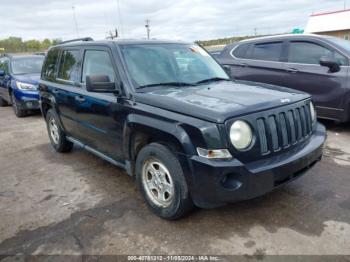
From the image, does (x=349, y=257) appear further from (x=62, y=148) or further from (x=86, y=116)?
(x=62, y=148)

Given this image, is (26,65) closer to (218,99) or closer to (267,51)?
(267,51)

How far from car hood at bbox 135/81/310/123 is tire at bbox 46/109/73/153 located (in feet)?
8.58

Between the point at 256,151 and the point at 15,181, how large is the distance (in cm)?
351

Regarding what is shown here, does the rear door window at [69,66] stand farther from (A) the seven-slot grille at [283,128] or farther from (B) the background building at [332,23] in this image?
(B) the background building at [332,23]

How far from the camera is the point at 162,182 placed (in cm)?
315

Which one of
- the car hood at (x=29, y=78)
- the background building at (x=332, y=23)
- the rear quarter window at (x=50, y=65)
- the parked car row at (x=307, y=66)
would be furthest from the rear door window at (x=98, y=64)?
the background building at (x=332, y=23)

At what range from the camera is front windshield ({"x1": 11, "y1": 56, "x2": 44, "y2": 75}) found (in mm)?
9633

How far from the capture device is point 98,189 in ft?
13.3

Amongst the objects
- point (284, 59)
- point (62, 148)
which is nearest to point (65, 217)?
point (62, 148)

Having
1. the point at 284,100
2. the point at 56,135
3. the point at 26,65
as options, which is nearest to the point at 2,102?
the point at 26,65

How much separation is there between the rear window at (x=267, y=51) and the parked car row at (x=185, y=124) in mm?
2651

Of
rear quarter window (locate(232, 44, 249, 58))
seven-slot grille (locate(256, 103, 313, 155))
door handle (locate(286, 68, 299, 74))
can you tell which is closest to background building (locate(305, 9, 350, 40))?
rear quarter window (locate(232, 44, 249, 58))

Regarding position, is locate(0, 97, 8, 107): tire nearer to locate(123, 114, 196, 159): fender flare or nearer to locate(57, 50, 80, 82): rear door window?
locate(57, 50, 80, 82): rear door window

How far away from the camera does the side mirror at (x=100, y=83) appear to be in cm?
335
